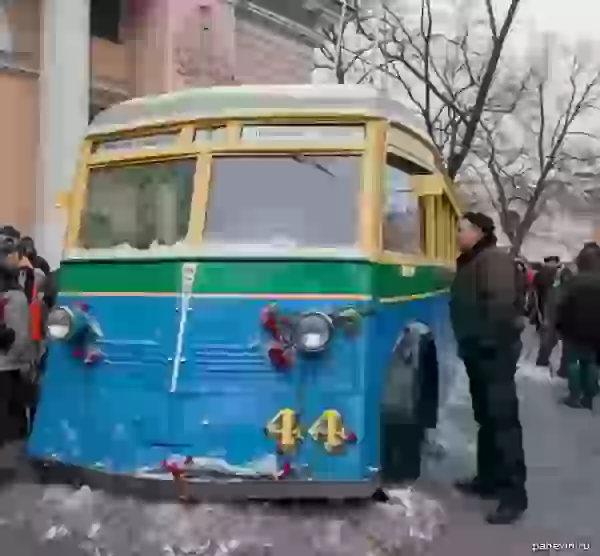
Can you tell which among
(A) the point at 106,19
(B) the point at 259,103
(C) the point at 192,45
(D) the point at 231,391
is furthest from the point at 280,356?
(C) the point at 192,45

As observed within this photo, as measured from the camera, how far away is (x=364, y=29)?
85.1 ft

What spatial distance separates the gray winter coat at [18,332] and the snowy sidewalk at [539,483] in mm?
3144

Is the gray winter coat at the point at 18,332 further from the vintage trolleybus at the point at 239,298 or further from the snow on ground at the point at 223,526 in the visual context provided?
the snow on ground at the point at 223,526

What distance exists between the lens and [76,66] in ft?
55.0

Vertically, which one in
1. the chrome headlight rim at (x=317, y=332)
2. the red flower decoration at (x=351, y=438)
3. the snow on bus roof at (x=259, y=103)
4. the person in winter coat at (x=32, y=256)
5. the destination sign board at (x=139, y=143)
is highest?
the snow on bus roof at (x=259, y=103)

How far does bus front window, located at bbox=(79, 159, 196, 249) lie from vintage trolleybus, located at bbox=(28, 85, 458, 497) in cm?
1

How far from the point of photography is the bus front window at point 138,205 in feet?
22.6

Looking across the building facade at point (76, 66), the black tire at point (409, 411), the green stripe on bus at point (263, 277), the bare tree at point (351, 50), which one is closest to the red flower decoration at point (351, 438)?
the black tire at point (409, 411)

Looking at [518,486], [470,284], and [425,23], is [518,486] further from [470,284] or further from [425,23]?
[425,23]

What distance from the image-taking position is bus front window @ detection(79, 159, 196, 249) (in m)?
6.90

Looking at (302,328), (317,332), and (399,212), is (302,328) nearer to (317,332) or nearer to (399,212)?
(317,332)

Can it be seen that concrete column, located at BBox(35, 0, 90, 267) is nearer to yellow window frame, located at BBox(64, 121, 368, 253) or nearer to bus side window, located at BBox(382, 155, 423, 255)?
bus side window, located at BBox(382, 155, 423, 255)

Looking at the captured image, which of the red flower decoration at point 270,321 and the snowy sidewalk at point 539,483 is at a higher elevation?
the red flower decoration at point 270,321

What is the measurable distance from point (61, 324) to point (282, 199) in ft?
4.90
